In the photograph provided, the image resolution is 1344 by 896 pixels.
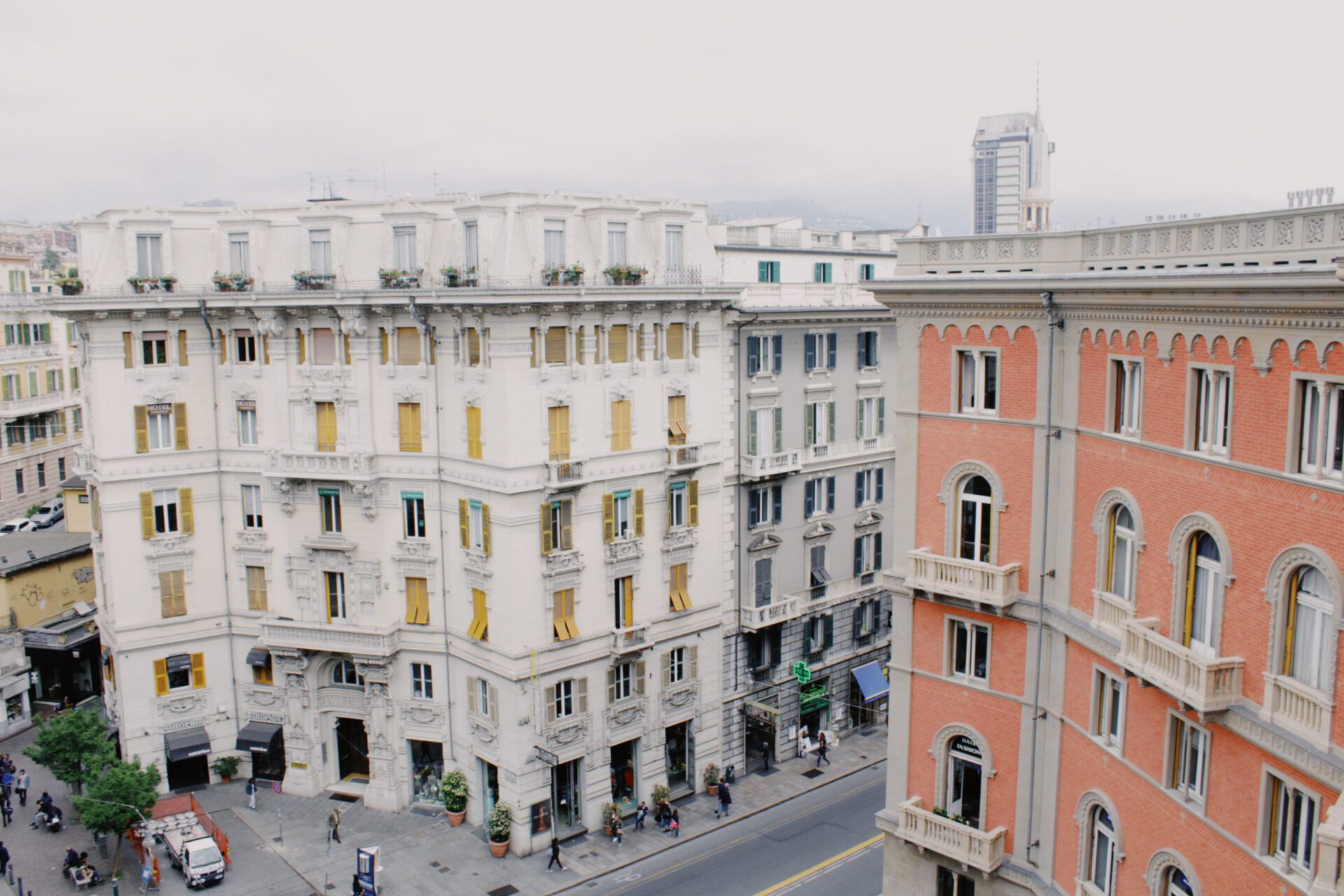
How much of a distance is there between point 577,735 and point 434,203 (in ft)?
78.4

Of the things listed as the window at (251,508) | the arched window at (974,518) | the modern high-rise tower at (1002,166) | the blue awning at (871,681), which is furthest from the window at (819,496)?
the modern high-rise tower at (1002,166)

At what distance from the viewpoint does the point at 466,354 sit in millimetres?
45812

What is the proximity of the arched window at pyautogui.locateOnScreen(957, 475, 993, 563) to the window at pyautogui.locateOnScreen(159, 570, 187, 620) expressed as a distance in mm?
36619

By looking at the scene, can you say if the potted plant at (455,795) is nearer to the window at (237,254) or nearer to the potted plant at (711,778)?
the potted plant at (711,778)

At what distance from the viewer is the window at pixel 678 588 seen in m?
50.3

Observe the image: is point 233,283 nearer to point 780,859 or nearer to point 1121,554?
point 780,859

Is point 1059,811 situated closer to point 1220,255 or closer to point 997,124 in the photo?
point 1220,255

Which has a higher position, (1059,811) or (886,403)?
(886,403)

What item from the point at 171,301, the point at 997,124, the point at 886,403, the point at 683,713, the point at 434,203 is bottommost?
the point at 683,713

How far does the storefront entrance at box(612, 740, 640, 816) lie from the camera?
164 feet

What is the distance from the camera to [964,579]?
29953 mm

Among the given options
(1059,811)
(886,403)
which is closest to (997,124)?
(886,403)

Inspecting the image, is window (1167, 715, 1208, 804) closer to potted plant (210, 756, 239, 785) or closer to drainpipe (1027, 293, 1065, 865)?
drainpipe (1027, 293, 1065, 865)

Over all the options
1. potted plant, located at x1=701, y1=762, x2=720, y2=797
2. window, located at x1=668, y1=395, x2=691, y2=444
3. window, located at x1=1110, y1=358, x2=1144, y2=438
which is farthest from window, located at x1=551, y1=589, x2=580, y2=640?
window, located at x1=1110, y1=358, x2=1144, y2=438
